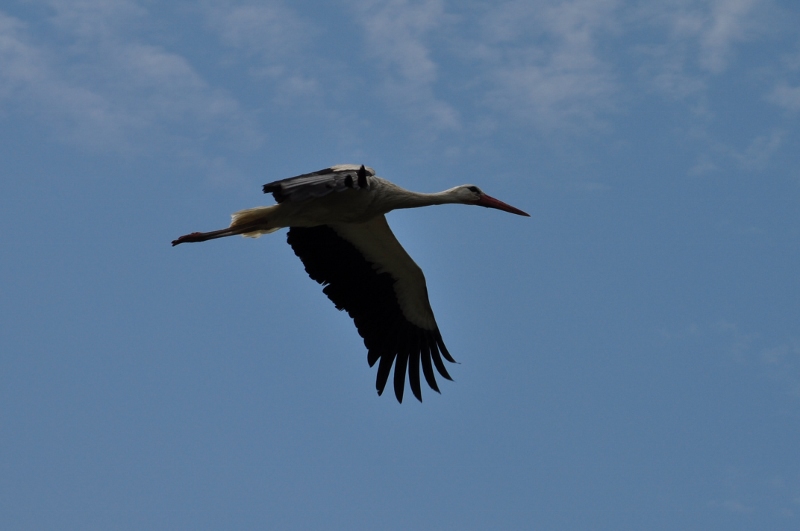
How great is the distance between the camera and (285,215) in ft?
31.7

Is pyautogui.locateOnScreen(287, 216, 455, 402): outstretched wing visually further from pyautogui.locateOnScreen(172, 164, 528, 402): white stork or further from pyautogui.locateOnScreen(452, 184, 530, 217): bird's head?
pyautogui.locateOnScreen(452, 184, 530, 217): bird's head

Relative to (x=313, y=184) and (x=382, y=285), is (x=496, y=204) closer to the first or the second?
(x=382, y=285)

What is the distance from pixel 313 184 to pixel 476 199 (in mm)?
2870

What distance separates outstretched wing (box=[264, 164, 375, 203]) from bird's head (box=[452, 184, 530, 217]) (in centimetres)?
225

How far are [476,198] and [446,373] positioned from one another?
5.04ft

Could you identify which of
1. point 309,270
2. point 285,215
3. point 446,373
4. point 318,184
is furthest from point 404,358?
point 318,184

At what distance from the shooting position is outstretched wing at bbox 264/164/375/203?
26.7 ft

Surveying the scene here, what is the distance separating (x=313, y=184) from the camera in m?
8.23

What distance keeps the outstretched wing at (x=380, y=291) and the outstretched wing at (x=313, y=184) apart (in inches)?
85.2

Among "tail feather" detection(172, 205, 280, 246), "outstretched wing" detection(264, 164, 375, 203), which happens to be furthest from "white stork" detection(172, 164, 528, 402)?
"outstretched wing" detection(264, 164, 375, 203)

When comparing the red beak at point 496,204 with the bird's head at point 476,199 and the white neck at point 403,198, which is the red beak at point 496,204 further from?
the white neck at point 403,198

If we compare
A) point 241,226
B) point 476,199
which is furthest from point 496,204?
point 241,226

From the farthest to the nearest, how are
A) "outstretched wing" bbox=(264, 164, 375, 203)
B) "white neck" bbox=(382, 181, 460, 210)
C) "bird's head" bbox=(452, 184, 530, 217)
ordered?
"bird's head" bbox=(452, 184, 530, 217) → "white neck" bbox=(382, 181, 460, 210) → "outstretched wing" bbox=(264, 164, 375, 203)

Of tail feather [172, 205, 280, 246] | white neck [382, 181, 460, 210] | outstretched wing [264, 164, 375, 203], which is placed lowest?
outstretched wing [264, 164, 375, 203]
